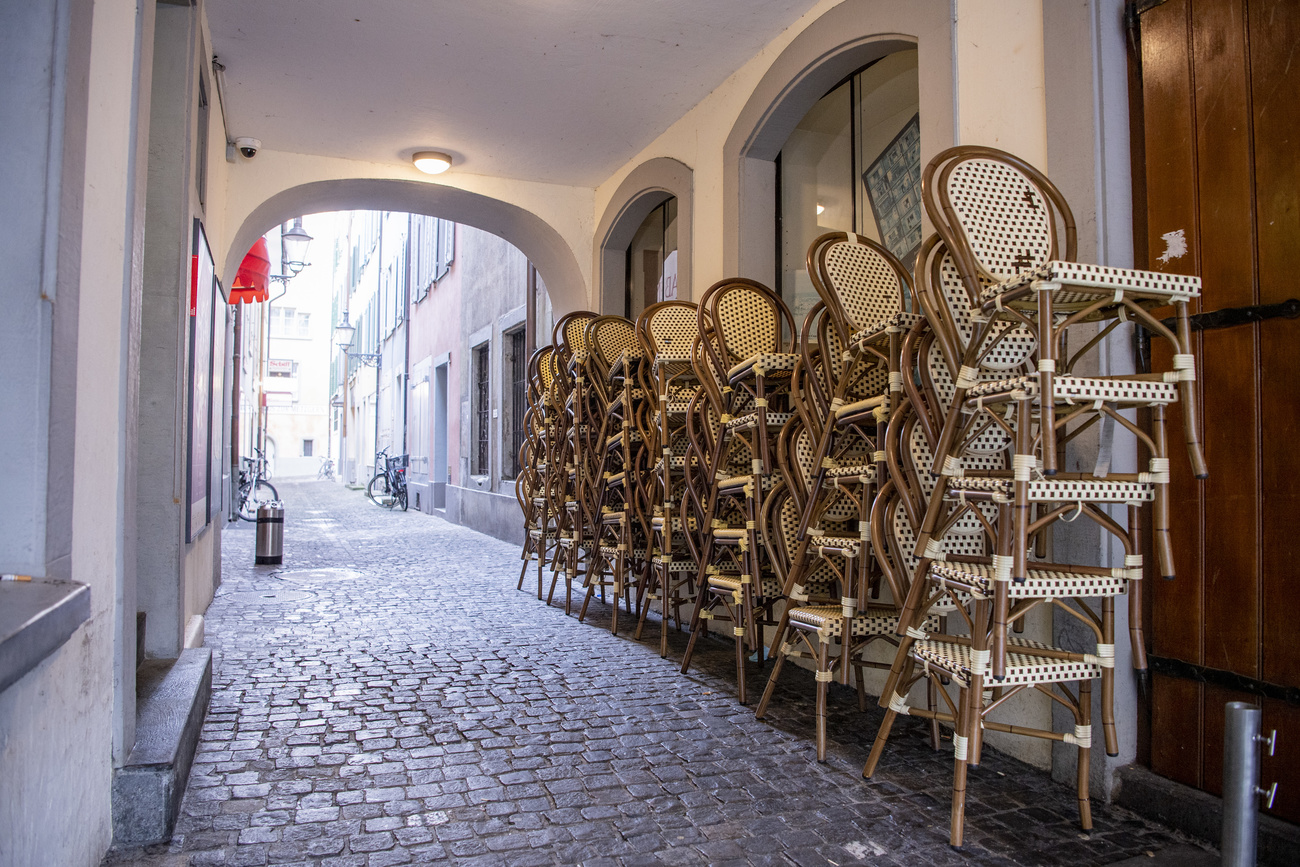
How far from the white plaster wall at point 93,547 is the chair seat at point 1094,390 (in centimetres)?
211

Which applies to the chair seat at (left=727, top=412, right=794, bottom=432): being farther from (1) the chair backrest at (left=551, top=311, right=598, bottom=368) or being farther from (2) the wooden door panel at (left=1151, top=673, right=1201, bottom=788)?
(1) the chair backrest at (left=551, top=311, right=598, bottom=368)

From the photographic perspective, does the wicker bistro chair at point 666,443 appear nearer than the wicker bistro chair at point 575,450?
Yes

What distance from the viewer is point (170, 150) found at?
351 cm

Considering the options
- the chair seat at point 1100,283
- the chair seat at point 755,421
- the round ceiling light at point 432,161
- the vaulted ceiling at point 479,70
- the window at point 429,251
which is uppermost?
the window at point 429,251

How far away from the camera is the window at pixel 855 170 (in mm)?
4289

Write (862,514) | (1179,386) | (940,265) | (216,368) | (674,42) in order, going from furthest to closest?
(216,368) < (674,42) < (862,514) < (940,265) < (1179,386)

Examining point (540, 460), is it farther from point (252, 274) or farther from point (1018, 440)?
point (1018, 440)

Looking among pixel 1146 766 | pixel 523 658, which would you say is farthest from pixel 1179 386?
pixel 523 658

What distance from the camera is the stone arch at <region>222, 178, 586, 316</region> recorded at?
6.76 meters

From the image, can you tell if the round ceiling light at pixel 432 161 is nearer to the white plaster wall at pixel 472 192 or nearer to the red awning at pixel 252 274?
the white plaster wall at pixel 472 192

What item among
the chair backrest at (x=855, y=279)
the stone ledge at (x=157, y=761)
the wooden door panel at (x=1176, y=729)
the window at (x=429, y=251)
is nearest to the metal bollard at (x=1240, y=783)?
the wooden door panel at (x=1176, y=729)

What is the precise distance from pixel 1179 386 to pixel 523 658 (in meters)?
3.25

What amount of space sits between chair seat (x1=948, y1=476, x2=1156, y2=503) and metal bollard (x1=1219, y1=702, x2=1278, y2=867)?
54cm

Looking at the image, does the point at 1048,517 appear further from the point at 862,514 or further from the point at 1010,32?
the point at 1010,32
